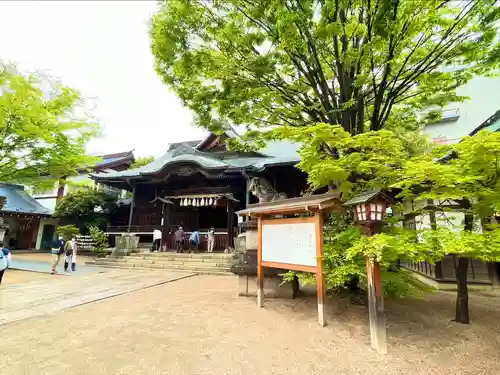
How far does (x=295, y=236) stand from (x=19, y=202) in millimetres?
26636

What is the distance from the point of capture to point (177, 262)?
45.3ft

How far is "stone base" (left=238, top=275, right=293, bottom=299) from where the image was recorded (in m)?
7.02

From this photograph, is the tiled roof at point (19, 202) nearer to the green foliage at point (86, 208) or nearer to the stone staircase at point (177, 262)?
the green foliage at point (86, 208)

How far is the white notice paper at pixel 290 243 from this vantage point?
5328 mm

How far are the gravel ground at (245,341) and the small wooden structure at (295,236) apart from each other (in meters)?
0.82

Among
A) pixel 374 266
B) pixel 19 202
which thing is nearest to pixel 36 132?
pixel 374 266

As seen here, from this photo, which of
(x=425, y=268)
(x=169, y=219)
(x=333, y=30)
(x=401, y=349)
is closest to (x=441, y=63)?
(x=333, y=30)

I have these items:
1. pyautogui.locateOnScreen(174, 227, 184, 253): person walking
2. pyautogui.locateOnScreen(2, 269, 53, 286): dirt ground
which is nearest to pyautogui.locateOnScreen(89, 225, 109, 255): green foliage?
pyautogui.locateOnScreen(2, 269, 53, 286): dirt ground

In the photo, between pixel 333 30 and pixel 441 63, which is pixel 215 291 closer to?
pixel 333 30

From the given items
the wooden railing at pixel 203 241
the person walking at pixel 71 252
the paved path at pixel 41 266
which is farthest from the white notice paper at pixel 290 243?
the person walking at pixel 71 252

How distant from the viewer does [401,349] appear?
410 cm

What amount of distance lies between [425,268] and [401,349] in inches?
316

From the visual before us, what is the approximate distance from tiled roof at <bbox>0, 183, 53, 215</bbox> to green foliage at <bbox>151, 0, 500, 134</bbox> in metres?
22.5

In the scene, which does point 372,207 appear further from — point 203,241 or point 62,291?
point 203,241
